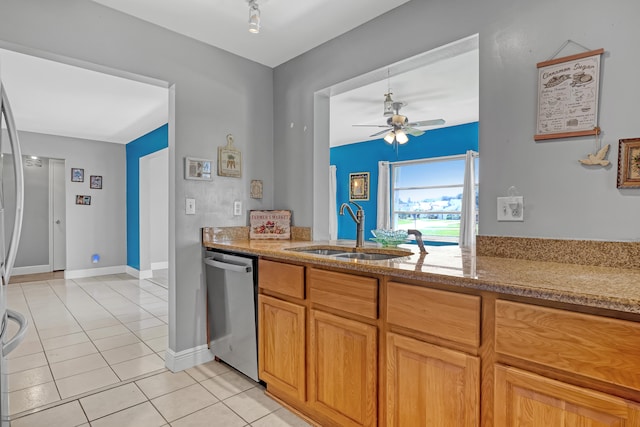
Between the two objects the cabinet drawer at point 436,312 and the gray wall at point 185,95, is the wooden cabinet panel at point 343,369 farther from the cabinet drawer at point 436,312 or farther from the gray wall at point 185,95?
the gray wall at point 185,95

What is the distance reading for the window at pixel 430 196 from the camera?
5.64m

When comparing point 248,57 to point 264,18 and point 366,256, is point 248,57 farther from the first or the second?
point 366,256

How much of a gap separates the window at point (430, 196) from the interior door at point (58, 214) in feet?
19.9

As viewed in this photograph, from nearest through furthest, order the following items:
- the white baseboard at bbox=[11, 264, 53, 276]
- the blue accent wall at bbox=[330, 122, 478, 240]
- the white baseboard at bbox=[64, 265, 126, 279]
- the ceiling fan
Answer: the ceiling fan
the blue accent wall at bbox=[330, 122, 478, 240]
the white baseboard at bbox=[64, 265, 126, 279]
the white baseboard at bbox=[11, 264, 53, 276]

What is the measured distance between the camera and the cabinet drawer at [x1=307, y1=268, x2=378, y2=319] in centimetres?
148

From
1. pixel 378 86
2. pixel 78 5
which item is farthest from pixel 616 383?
pixel 378 86

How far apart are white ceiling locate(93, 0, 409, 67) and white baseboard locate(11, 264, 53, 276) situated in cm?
582

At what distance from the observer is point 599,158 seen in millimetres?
1426

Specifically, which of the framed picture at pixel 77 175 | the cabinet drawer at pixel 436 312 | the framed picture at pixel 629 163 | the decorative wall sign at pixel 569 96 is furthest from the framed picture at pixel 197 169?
the framed picture at pixel 77 175

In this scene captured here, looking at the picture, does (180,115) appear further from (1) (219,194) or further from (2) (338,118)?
(2) (338,118)

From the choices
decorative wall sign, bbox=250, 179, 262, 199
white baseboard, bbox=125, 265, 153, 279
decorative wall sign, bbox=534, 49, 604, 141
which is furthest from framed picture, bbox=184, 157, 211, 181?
white baseboard, bbox=125, 265, 153, 279

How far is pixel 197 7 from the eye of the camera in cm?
215

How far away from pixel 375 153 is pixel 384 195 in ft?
2.83

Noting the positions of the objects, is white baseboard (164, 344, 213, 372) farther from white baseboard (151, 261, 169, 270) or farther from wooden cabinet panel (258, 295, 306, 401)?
white baseboard (151, 261, 169, 270)
